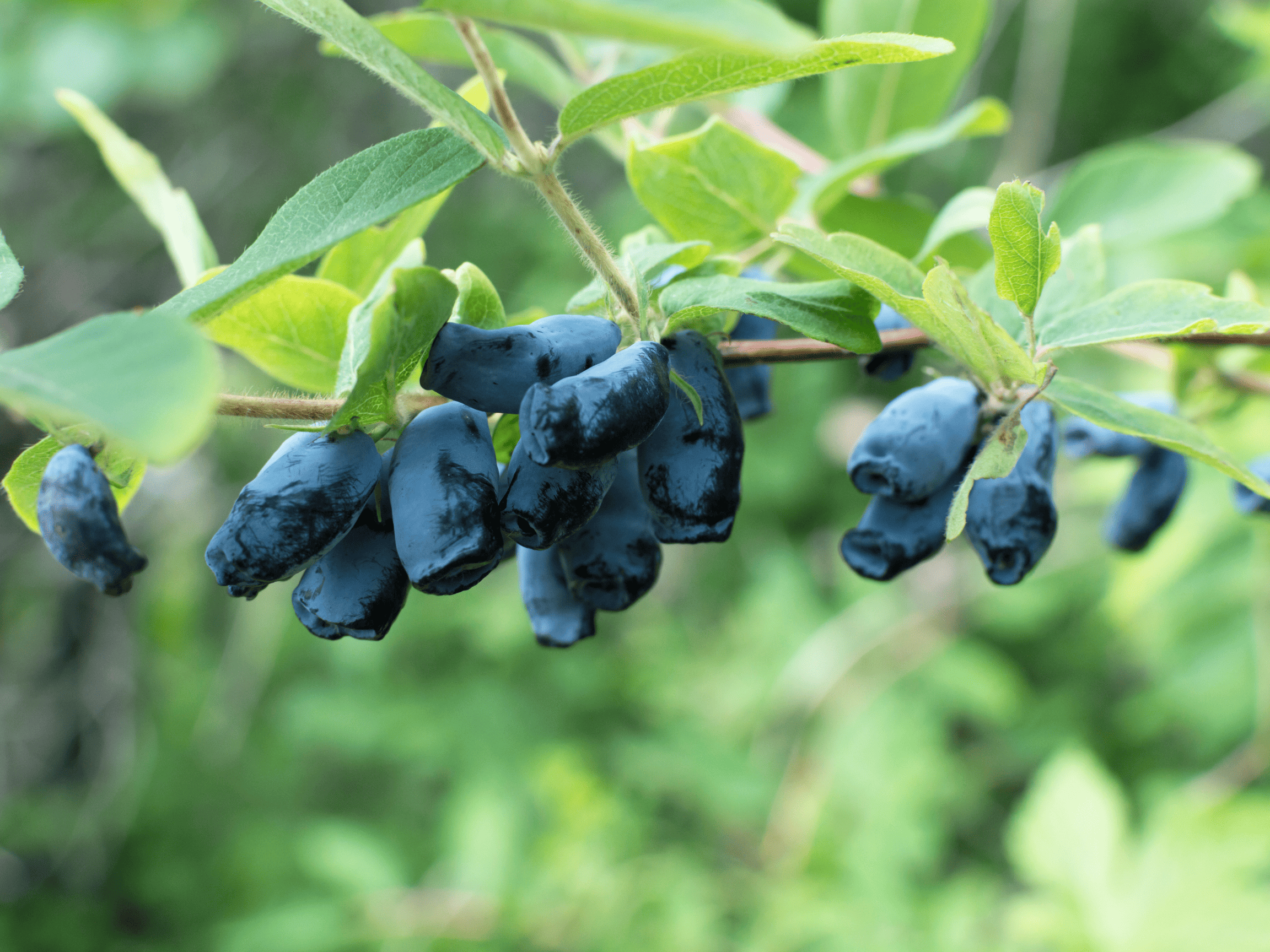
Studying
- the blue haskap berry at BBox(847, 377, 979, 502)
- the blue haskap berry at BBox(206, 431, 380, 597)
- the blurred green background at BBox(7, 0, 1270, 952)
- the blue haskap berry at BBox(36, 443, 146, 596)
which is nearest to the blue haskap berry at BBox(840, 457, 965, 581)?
the blue haskap berry at BBox(847, 377, 979, 502)

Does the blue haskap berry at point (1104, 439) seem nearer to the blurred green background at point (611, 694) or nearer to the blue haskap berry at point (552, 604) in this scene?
the blue haskap berry at point (552, 604)

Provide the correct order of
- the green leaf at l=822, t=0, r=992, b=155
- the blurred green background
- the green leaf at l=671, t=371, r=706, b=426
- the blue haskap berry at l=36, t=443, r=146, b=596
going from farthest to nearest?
the blurred green background
the green leaf at l=822, t=0, r=992, b=155
the green leaf at l=671, t=371, r=706, b=426
the blue haskap berry at l=36, t=443, r=146, b=596

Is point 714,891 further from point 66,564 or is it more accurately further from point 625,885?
point 66,564

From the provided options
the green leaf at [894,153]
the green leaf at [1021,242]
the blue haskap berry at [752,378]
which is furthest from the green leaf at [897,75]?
the green leaf at [1021,242]

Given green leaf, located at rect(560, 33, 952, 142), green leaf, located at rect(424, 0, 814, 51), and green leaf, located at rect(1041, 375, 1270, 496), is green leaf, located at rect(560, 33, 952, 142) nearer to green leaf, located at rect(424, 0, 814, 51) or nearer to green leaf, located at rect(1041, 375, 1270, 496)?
green leaf, located at rect(424, 0, 814, 51)

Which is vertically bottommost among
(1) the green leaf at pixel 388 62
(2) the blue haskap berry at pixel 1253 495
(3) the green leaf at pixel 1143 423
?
(2) the blue haskap berry at pixel 1253 495
